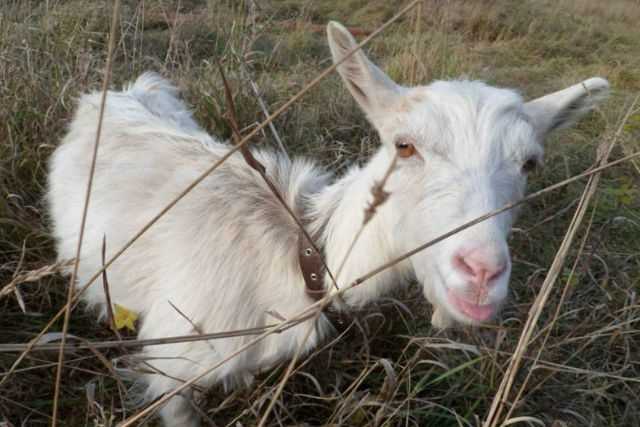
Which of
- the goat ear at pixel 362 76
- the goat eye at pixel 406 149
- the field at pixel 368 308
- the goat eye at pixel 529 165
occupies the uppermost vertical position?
the goat ear at pixel 362 76

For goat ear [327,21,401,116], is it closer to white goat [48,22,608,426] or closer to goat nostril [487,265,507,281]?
white goat [48,22,608,426]

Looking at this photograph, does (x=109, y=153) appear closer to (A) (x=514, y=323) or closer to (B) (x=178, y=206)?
(B) (x=178, y=206)

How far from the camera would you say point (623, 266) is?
292cm

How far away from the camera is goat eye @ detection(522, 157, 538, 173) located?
1.65 m

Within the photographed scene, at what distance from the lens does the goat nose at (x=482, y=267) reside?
1271 millimetres

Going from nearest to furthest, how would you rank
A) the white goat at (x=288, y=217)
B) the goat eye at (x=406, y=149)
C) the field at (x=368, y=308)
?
the white goat at (x=288, y=217), the goat eye at (x=406, y=149), the field at (x=368, y=308)

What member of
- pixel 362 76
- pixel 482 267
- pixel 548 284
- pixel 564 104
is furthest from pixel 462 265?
pixel 564 104

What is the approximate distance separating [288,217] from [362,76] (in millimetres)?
627

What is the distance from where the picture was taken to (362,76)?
71.8 inches

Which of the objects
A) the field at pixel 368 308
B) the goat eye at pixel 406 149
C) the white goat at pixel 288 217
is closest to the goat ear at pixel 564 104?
the white goat at pixel 288 217

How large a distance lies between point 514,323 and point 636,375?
1.93 ft

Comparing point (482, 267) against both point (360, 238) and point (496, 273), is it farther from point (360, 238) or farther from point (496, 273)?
point (360, 238)

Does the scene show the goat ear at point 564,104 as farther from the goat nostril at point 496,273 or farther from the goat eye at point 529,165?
the goat nostril at point 496,273

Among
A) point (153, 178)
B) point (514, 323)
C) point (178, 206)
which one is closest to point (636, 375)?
point (514, 323)
